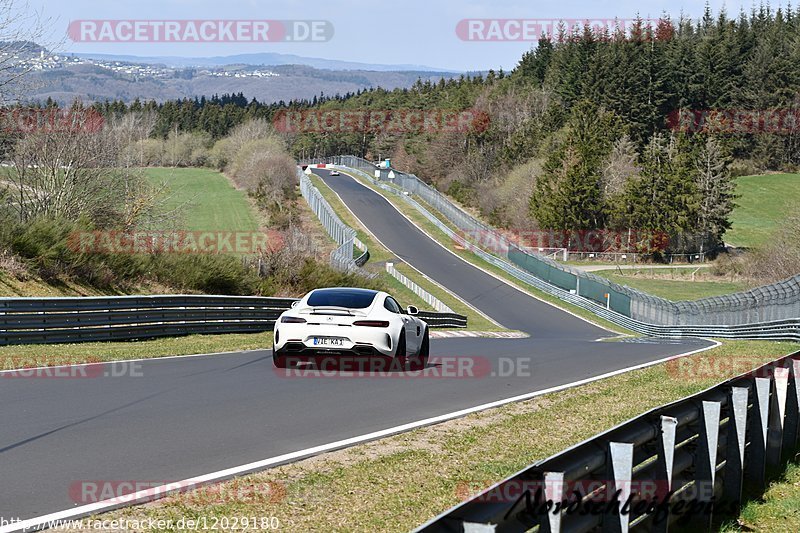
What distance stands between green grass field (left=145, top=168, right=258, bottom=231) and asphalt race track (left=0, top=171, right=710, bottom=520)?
55710 mm

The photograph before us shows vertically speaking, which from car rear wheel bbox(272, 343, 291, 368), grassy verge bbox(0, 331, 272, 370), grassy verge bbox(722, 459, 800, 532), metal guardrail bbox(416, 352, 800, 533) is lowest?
grassy verge bbox(0, 331, 272, 370)

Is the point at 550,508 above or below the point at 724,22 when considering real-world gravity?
below

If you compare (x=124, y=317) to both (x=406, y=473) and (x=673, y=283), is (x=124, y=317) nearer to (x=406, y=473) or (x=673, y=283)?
(x=406, y=473)

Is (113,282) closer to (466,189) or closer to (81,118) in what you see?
(81,118)

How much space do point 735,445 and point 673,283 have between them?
75440mm

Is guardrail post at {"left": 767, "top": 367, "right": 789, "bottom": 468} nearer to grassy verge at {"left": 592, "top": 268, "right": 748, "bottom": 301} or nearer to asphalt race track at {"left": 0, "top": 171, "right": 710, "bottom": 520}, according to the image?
asphalt race track at {"left": 0, "top": 171, "right": 710, "bottom": 520}

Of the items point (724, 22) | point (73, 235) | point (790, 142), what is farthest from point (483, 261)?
point (724, 22)

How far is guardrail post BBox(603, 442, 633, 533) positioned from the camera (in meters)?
5.81

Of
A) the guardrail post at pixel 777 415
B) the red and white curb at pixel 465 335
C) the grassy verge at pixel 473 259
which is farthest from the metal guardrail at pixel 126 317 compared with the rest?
the grassy verge at pixel 473 259

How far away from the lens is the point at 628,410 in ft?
41.7

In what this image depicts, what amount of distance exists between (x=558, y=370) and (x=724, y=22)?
145989mm

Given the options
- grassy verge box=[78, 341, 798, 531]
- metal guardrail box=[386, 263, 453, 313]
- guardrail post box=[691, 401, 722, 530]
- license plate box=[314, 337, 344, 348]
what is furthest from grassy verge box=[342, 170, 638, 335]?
guardrail post box=[691, 401, 722, 530]

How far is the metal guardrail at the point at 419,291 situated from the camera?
52906mm

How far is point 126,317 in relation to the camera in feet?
72.3
